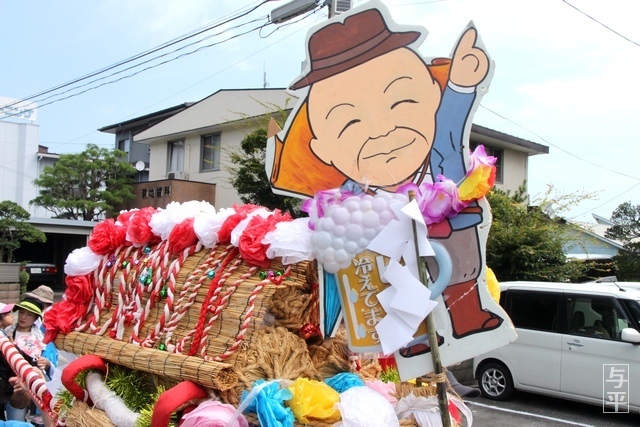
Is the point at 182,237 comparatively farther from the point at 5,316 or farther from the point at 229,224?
the point at 5,316

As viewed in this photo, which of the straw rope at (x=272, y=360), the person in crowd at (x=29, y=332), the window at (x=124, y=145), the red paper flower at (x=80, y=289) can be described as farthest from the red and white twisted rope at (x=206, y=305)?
the window at (x=124, y=145)

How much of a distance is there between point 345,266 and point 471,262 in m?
0.51

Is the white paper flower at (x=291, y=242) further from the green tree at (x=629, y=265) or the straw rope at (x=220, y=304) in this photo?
the green tree at (x=629, y=265)

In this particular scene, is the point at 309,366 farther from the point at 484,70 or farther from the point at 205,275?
the point at 484,70

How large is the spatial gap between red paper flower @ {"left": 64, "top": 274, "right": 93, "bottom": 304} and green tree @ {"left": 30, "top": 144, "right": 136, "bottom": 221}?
753 inches

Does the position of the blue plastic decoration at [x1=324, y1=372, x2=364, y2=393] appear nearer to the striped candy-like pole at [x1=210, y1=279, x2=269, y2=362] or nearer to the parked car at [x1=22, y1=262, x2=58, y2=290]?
the striped candy-like pole at [x1=210, y1=279, x2=269, y2=362]

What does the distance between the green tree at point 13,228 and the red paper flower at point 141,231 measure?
52.6ft

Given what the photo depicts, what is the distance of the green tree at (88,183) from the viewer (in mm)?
21969

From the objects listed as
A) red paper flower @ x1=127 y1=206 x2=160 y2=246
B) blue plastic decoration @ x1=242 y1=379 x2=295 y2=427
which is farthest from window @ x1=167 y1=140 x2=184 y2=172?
blue plastic decoration @ x1=242 y1=379 x2=295 y2=427

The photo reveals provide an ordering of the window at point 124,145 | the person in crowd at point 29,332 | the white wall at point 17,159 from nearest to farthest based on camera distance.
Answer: the person in crowd at point 29,332 < the window at point 124,145 < the white wall at point 17,159

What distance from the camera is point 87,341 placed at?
3.11 metres

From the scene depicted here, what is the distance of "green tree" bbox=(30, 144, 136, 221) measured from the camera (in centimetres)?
2197

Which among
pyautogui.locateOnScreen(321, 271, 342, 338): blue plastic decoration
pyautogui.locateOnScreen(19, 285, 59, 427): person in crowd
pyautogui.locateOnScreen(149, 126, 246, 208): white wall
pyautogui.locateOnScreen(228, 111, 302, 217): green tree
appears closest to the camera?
pyautogui.locateOnScreen(321, 271, 342, 338): blue plastic decoration

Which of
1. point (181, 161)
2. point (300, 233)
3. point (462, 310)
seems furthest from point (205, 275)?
point (181, 161)
